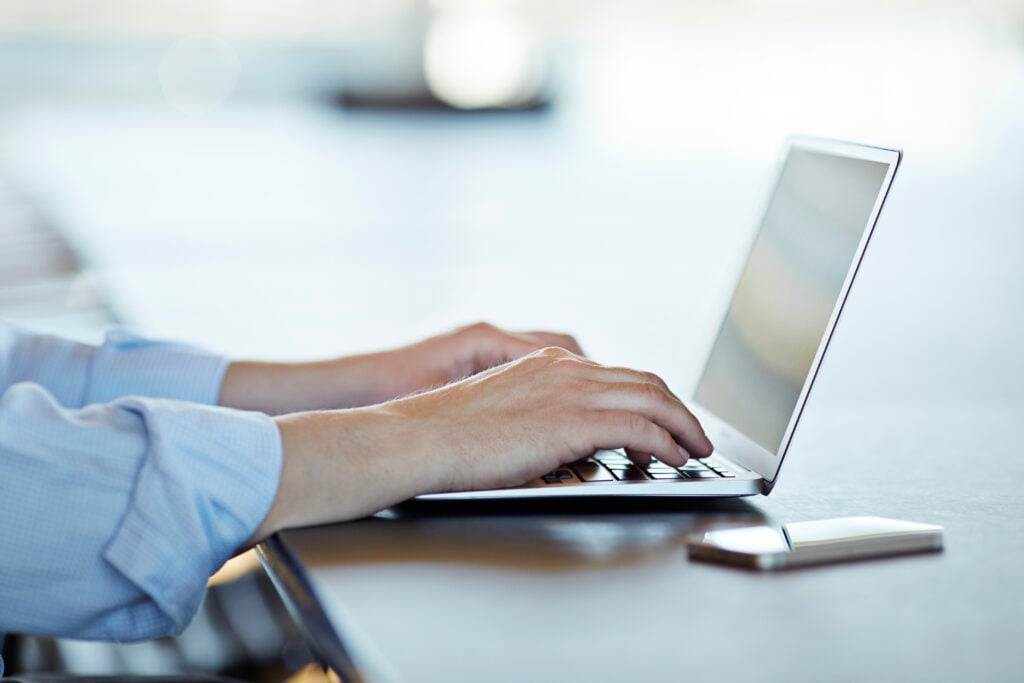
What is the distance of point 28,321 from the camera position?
2148 mm

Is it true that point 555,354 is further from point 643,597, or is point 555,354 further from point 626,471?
point 643,597

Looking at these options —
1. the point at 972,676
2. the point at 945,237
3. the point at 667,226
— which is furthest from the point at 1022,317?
the point at 972,676

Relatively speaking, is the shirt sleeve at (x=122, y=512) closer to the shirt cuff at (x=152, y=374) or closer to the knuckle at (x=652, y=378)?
the knuckle at (x=652, y=378)

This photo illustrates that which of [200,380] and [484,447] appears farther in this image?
[200,380]

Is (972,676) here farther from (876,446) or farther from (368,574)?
(876,446)

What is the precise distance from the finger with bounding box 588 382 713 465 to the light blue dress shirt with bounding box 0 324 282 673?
209mm

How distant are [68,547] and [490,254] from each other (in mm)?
4699

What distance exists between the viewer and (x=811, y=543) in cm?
68

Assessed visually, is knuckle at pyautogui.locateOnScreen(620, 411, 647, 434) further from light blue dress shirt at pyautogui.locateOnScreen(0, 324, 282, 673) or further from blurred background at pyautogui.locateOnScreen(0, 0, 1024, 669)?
blurred background at pyautogui.locateOnScreen(0, 0, 1024, 669)

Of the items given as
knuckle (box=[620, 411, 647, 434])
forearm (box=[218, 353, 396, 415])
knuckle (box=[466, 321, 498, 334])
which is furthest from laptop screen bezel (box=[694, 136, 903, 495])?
forearm (box=[218, 353, 396, 415])

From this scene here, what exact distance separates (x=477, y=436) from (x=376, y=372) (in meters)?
0.33

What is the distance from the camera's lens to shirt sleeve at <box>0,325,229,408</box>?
3.59 feet

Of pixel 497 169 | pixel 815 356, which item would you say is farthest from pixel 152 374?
pixel 497 169

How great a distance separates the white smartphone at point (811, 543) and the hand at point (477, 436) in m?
0.10
